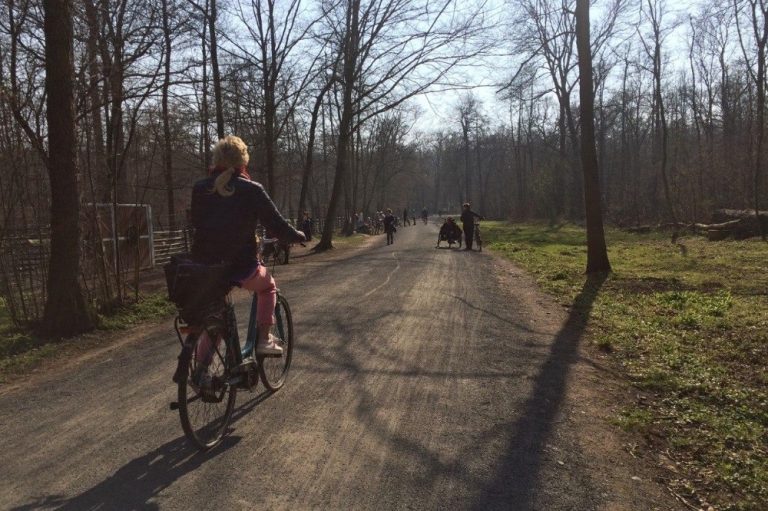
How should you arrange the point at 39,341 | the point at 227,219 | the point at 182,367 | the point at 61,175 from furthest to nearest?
the point at 61,175
the point at 39,341
the point at 227,219
the point at 182,367

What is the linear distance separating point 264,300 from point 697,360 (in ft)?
15.2

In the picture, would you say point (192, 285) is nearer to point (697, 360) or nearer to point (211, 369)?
point (211, 369)

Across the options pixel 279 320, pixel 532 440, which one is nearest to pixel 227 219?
pixel 279 320

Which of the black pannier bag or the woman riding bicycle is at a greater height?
the woman riding bicycle

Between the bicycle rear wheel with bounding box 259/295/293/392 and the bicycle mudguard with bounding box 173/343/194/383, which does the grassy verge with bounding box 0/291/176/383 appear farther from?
the bicycle mudguard with bounding box 173/343/194/383

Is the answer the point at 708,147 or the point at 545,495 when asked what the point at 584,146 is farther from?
the point at 708,147

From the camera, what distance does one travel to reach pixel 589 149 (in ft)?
41.6

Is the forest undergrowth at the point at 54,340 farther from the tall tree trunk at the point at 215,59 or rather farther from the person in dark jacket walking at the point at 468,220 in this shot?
the person in dark jacket walking at the point at 468,220

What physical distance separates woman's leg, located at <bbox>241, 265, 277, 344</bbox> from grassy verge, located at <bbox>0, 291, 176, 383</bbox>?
3.30 meters

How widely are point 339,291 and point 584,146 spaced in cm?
651

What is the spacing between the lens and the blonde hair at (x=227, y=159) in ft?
12.7

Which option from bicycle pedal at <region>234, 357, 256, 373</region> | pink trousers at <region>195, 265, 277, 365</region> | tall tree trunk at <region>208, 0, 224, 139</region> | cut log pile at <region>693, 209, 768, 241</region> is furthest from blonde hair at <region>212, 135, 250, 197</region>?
cut log pile at <region>693, 209, 768, 241</region>

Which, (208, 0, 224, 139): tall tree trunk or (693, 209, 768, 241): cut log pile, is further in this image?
(693, 209, 768, 241): cut log pile

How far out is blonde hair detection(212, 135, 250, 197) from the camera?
3879 millimetres
